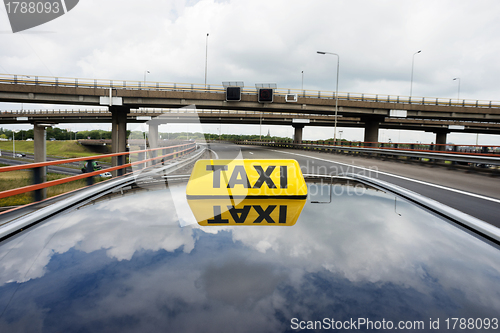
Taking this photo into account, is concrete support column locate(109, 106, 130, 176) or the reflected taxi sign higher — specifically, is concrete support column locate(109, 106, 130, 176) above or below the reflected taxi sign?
above

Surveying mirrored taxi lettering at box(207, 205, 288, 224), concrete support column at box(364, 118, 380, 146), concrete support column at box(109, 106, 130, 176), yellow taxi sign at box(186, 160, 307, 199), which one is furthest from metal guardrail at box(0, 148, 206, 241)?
concrete support column at box(364, 118, 380, 146)

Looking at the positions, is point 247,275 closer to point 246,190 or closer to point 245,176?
point 246,190

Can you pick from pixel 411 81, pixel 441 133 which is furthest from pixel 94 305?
pixel 441 133

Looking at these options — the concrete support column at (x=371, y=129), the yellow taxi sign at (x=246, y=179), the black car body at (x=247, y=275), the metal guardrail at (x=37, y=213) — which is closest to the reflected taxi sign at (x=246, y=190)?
the yellow taxi sign at (x=246, y=179)

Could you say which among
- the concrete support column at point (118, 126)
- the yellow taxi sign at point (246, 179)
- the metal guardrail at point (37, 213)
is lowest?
the metal guardrail at point (37, 213)

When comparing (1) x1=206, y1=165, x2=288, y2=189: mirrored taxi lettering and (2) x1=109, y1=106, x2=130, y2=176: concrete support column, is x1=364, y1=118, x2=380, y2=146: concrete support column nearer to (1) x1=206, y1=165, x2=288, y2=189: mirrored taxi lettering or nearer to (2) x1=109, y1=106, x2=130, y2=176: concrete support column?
(2) x1=109, y1=106, x2=130, y2=176: concrete support column

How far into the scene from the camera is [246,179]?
5574 millimetres

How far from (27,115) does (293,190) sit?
8215 centimetres

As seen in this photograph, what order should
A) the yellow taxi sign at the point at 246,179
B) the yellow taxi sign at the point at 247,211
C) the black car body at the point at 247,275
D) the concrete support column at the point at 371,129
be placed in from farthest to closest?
→ the concrete support column at the point at 371,129
the yellow taxi sign at the point at 246,179
the yellow taxi sign at the point at 247,211
the black car body at the point at 247,275

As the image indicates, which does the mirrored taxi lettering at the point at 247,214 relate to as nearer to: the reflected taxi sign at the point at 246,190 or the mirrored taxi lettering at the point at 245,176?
the reflected taxi sign at the point at 246,190

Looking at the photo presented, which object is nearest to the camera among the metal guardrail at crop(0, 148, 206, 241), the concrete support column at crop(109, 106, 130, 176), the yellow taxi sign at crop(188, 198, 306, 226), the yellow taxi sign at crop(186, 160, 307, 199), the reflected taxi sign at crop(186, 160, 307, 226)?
the metal guardrail at crop(0, 148, 206, 241)

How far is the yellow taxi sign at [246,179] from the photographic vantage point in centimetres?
539

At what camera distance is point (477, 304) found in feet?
6.77

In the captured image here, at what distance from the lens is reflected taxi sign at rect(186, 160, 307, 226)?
14.3 feet
